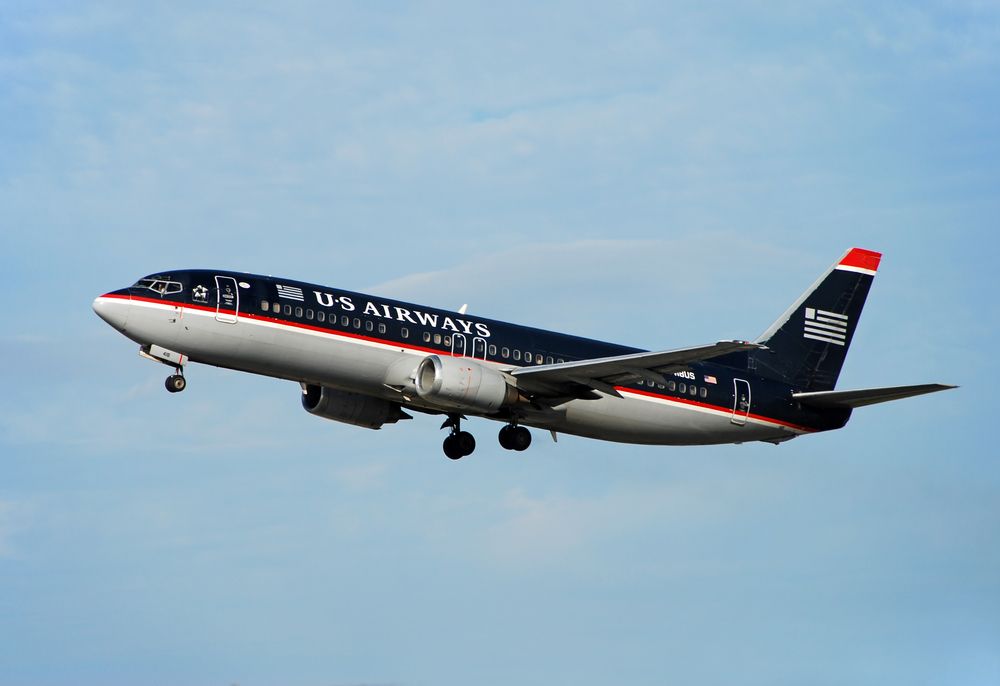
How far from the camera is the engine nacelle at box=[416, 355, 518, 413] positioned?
46469 mm

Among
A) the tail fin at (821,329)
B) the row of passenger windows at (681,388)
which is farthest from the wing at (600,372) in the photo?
the tail fin at (821,329)

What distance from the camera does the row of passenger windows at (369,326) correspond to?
4634cm

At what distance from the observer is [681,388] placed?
52656mm

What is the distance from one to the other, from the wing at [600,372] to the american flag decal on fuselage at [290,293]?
25.3 ft

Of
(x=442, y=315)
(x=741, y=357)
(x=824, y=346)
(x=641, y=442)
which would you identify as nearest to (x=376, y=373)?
(x=442, y=315)

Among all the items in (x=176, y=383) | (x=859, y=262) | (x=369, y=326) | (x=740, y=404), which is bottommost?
(x=176, y=383)

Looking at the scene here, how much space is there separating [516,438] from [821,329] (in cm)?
1536

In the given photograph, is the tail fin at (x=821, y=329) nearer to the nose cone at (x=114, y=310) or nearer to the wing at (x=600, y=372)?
the wing at (x=600, y=372)

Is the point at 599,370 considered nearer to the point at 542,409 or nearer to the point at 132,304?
the point at 542,409

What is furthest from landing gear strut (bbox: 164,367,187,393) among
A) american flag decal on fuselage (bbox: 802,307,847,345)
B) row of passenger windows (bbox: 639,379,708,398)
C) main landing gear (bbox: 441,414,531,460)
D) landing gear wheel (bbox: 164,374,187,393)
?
american flag decal on fuselage (bbox: 802,307,847,345)

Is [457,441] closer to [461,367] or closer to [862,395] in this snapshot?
[461,367]

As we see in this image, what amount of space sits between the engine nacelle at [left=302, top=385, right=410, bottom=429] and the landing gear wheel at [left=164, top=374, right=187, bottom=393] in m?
6.71

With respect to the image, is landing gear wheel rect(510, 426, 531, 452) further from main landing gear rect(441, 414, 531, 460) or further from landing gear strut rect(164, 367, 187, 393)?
landing gear strut rect(164, 367, 187, 393)

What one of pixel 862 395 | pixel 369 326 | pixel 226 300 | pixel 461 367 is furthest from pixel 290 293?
pixel 862 395
